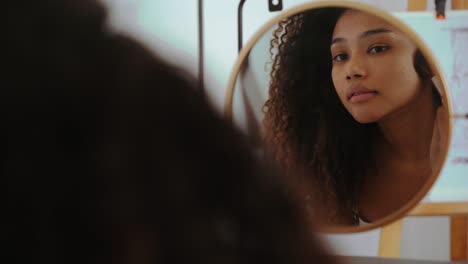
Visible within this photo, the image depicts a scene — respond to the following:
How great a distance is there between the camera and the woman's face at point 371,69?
2.85 ft

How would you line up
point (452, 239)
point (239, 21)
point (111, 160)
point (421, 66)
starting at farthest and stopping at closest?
→ point (239, 21) < point (452, 239) < point (421, 66) < point (111, 160)

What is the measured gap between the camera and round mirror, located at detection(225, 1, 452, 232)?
86 centimetres

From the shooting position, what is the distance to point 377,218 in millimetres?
884

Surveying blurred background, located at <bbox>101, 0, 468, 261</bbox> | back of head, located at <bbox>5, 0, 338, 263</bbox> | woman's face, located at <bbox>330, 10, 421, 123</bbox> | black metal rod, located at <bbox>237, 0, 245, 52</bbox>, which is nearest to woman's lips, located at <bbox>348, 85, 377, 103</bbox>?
woman's face, located at <bbox>330, 10, 421, 123</bbox>

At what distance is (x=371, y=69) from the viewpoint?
35.1 inches

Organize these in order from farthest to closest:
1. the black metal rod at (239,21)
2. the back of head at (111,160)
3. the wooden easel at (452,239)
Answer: the black metal rod at (239,21) → the wooden easel at (452,239) → the back of head at (111,160)

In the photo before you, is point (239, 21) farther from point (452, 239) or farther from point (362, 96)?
point (452, 239)

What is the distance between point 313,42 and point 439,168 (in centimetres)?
28

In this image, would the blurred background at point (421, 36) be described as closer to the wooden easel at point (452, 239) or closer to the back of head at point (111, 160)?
the wooden easel at point (452, 239)

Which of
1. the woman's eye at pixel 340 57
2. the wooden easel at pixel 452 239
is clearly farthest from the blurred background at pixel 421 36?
the woman's eye at pixel 340 57

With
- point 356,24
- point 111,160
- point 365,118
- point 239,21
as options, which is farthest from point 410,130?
point 111,160

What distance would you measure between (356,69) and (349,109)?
2.5 inches

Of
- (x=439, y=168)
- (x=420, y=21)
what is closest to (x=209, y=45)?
(x=420, y=21)

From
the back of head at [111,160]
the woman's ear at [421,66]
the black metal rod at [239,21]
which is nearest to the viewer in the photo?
the back of head at [111,160]
